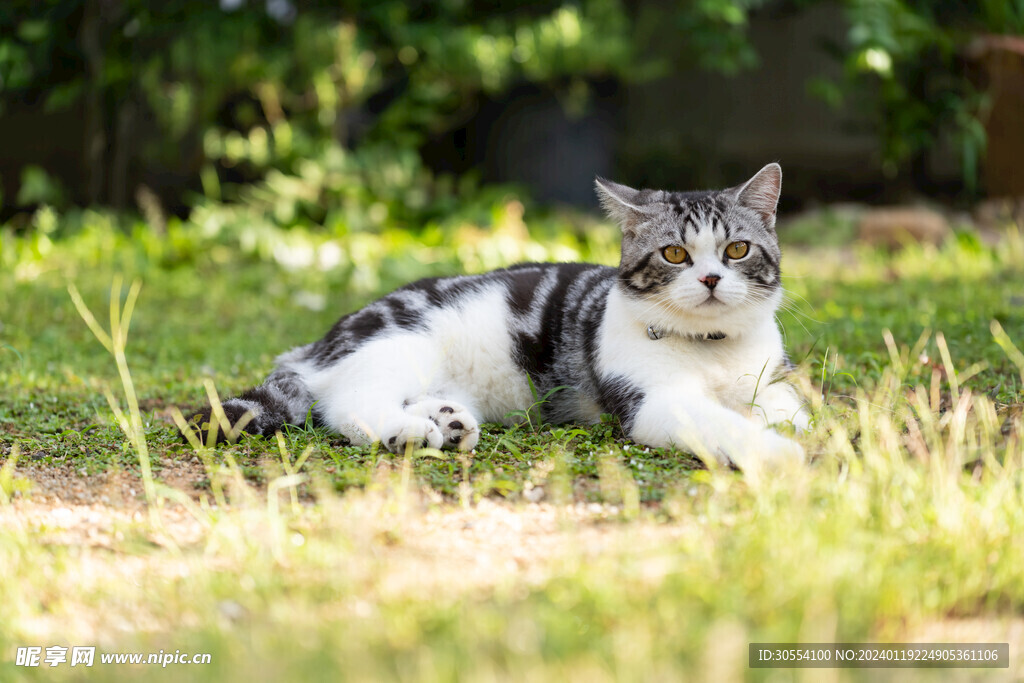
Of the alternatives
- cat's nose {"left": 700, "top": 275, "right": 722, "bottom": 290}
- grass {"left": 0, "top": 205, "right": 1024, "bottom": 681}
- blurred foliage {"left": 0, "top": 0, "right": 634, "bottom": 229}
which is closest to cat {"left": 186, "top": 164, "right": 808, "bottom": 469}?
cat's nose {"left": 700, "top": 275, "right": 722, "bottom": 290}

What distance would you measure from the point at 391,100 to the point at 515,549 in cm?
730

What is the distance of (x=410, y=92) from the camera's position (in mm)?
8062

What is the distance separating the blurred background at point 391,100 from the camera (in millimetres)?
7395

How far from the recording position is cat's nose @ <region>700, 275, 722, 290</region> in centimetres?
285

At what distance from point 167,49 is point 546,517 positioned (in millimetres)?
6989

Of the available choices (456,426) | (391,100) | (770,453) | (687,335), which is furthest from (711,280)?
(391,100)

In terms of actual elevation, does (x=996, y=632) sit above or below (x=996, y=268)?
below

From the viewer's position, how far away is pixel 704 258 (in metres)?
2.92

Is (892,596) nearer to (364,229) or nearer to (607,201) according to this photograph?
(607,201)

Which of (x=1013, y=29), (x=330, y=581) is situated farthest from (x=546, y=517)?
(x=1013, y=29)

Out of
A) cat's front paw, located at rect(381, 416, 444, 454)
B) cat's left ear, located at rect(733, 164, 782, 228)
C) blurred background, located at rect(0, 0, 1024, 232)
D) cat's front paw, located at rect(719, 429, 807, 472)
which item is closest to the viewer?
cat's front paw, located at rect(719, 429, 807, 472)

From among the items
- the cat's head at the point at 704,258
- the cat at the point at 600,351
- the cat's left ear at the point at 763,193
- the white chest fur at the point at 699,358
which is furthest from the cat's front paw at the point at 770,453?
the cat's left ear at the point at 763,193

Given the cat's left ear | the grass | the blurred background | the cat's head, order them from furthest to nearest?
the blurred background < the cat's left ear < the cat's head < the grass

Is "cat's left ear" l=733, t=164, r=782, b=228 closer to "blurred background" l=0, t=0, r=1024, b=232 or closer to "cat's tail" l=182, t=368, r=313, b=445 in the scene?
"cat's tail" l=182, t=368, r=313, b=445
